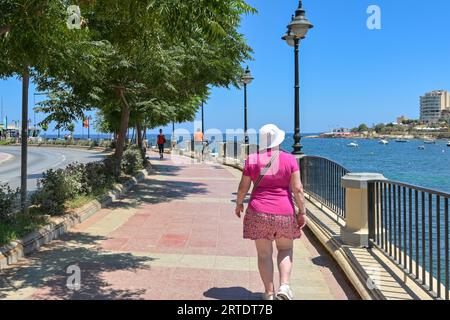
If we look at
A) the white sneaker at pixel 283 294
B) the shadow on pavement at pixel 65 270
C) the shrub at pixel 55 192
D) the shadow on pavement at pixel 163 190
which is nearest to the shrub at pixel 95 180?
the shadow on pavement at pixel 163 190

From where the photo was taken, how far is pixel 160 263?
6383 mm

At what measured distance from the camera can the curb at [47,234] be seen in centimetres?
620

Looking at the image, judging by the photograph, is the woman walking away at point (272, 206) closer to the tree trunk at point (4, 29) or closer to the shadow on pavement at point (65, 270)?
the shadow on pavement at point (65, 270)

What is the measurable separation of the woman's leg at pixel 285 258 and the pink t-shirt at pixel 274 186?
0.99 ft

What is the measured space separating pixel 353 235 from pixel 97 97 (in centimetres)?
846

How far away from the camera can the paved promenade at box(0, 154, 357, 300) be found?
17.1 ft

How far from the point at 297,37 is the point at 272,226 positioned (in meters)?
8.40

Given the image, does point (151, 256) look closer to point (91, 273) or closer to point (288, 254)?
point (91, 273)

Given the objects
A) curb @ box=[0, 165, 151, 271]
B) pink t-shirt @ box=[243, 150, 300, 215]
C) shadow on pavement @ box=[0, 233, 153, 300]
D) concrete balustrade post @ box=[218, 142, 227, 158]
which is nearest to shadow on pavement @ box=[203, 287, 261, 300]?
shadow on pavement @ box=[0, 233, 153, 300]

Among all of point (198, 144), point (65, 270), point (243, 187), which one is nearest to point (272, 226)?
point (243, 187)

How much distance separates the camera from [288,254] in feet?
15.6

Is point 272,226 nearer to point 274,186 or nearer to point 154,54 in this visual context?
point 274,186
